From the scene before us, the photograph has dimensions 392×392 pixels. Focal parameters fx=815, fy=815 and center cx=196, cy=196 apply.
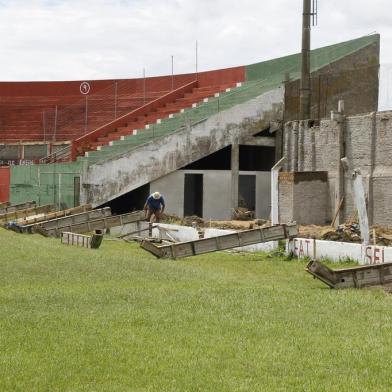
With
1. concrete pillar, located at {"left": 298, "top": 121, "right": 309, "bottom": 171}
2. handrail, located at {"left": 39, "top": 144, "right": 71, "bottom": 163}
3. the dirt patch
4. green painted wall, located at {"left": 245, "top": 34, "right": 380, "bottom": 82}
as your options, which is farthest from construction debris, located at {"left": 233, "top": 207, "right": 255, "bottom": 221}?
handrail, located at {"left": 39, "top": 144, "right": 71, "bottom": 163}

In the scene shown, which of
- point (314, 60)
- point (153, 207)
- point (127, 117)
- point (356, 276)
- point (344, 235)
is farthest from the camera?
point (127, 117)

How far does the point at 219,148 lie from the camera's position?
30.2 m

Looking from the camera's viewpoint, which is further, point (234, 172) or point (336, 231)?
point (234, 172)

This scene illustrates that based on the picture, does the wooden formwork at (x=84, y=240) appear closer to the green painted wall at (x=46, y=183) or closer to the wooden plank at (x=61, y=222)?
the wooden plank at (x=61, y=222)

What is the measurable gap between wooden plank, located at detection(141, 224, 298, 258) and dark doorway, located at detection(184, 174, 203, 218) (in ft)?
42.9

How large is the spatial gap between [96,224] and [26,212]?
23.8ft

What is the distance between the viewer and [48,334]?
847 cm

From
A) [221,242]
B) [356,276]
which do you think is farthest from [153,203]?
[356,276]

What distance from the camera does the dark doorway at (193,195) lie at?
30736 mm

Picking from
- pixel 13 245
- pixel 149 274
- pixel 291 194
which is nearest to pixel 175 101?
pixel 291 194

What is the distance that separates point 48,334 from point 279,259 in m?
10.1

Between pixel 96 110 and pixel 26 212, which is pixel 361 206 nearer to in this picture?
pixel 26 212

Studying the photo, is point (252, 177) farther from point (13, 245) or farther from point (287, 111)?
point (13, 245)

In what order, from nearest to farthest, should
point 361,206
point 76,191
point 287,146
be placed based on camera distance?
point 361,206 → point 287,146 → point 76,191
